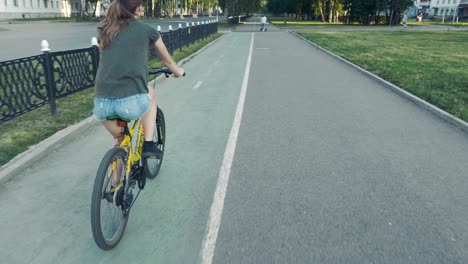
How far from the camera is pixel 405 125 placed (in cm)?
671

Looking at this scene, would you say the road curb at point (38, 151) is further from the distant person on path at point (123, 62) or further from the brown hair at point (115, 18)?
the brown hair at point (115, 18)

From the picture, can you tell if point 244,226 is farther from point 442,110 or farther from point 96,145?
point 442,110

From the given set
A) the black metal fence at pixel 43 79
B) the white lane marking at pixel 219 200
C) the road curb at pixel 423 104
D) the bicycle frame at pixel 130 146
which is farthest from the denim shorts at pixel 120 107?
the road curb at pixel 423 104

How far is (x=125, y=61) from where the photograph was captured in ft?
9.55

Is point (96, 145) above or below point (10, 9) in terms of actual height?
below

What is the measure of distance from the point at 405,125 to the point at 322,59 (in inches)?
414

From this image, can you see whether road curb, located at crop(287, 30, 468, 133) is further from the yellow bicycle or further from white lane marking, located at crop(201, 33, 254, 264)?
the yellow bicycle

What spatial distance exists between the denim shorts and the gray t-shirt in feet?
0.15

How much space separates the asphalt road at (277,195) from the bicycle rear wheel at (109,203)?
0.47 feet

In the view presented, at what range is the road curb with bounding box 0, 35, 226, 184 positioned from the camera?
4395 mm

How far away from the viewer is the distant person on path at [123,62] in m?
2.84

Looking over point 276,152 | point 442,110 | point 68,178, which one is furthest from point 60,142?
point 442,110

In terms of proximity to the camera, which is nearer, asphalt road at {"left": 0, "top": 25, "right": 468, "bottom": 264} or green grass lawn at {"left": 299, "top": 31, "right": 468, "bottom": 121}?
asphalt road at {"left": 0, "top": 25, "right": 468, "bottom": 264}

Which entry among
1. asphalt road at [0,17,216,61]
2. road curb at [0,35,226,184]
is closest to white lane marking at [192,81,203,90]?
road curb at [0,35,226,184]
